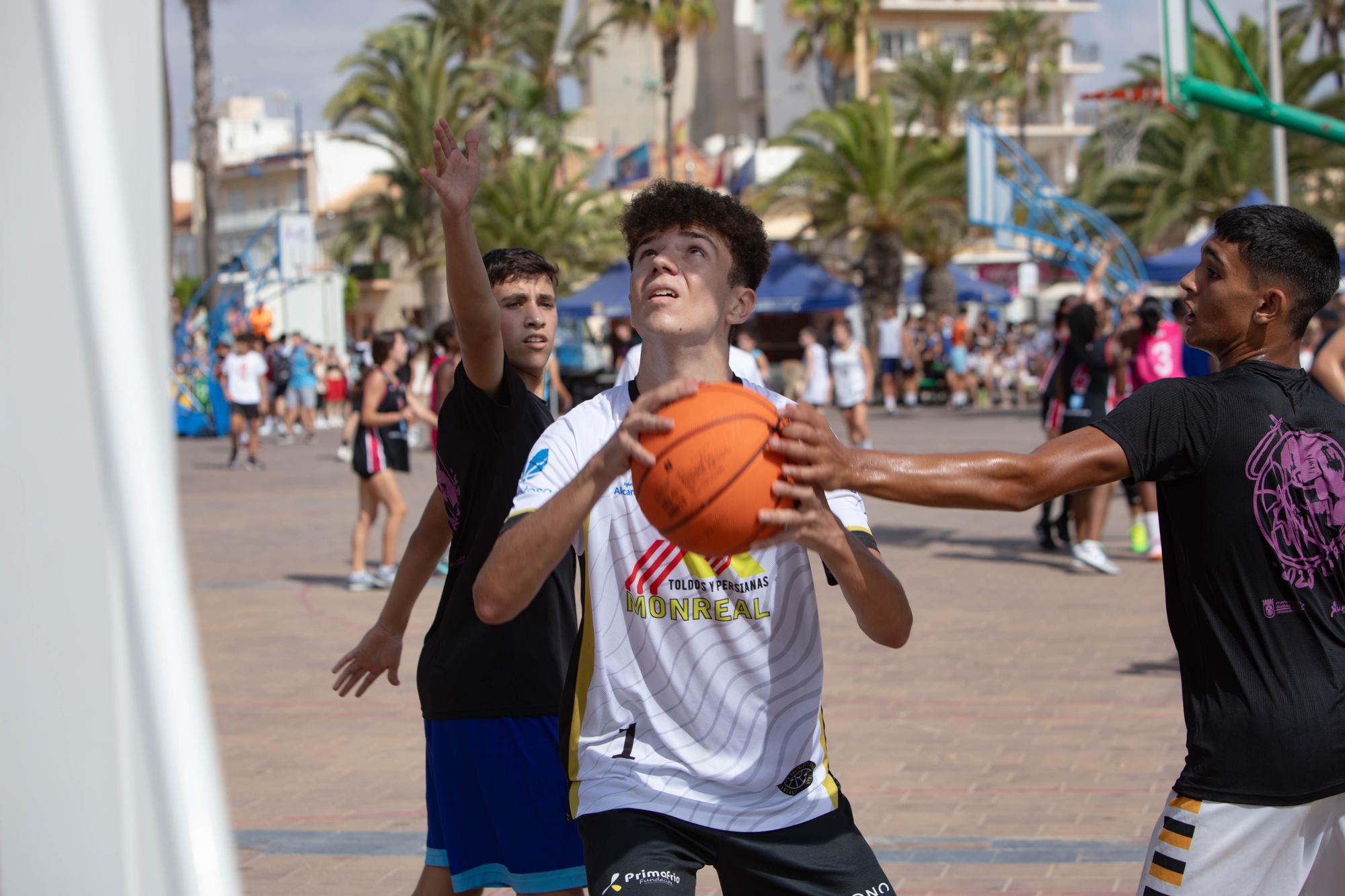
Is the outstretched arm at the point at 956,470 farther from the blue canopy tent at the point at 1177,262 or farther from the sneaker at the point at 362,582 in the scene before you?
the blue canopy tent at the point at 1177,262

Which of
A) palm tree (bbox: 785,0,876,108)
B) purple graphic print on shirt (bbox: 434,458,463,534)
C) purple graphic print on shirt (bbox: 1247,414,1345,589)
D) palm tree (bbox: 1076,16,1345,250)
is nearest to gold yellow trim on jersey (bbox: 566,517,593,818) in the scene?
purple graphic print on shirt (bbox: 434,458,463,534)

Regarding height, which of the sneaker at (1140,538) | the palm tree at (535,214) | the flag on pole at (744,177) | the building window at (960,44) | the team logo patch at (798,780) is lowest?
the sneaker at (1140,538)

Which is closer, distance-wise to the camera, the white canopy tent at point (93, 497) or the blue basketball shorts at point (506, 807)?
the white canopy tent at point (93, 497)

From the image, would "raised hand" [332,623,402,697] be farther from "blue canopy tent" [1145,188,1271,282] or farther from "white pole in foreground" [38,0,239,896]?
"blue canopy tent" [1145,188,1271,282]

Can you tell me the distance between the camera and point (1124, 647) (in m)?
8.60

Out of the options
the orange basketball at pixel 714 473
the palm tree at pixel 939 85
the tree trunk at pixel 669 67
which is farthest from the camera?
the palm tree at pixel 939 85

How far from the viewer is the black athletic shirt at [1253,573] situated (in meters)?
3.02

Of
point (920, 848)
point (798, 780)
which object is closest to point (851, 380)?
point (920, 848)

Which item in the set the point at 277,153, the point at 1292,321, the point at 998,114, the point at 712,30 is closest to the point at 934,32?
the point at 998,114

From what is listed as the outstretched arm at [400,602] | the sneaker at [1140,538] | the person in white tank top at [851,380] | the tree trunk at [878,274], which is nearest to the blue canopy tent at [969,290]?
the tree trunk at [878,274]

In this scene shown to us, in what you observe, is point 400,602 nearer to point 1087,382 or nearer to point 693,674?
point 693,674

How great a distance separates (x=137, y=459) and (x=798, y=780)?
172 centimetres

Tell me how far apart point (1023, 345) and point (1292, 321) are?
32.1 m

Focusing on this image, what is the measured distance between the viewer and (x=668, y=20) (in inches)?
1727
